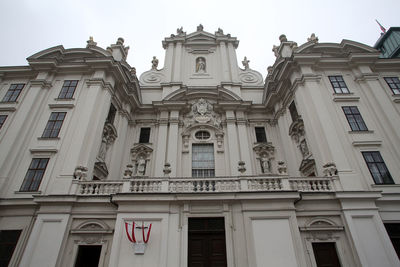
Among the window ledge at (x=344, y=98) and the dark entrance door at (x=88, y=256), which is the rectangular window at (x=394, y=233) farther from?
the dark entrance door at (x=88, y=256)

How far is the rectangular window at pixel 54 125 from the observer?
14.9 m

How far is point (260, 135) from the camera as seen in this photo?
20.0 m

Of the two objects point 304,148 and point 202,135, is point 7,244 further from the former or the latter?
point 304,148

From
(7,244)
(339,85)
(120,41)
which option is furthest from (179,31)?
(7,244)

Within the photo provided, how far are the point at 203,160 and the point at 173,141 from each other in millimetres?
2734

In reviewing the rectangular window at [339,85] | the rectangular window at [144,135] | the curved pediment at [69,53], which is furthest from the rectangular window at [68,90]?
the rectangular window at [339,85]

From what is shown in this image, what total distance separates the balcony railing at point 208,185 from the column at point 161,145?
4307 millimetres

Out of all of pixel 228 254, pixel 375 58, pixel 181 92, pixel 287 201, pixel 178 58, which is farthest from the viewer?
pixel 178 58

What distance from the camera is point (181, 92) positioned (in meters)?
20.3

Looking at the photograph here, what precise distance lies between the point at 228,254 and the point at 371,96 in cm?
1408

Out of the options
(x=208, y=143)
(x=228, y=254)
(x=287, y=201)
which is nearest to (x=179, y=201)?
(x=228, y=254)

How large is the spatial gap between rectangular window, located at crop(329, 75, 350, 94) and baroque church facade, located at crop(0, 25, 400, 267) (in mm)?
96

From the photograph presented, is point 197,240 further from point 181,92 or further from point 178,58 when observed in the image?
point 178,58

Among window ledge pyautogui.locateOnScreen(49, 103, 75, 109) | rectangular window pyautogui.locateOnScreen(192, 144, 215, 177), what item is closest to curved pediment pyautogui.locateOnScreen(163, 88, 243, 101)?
rectangular window pyautogui.locateOnScreen(192, 144, 215, 177)
